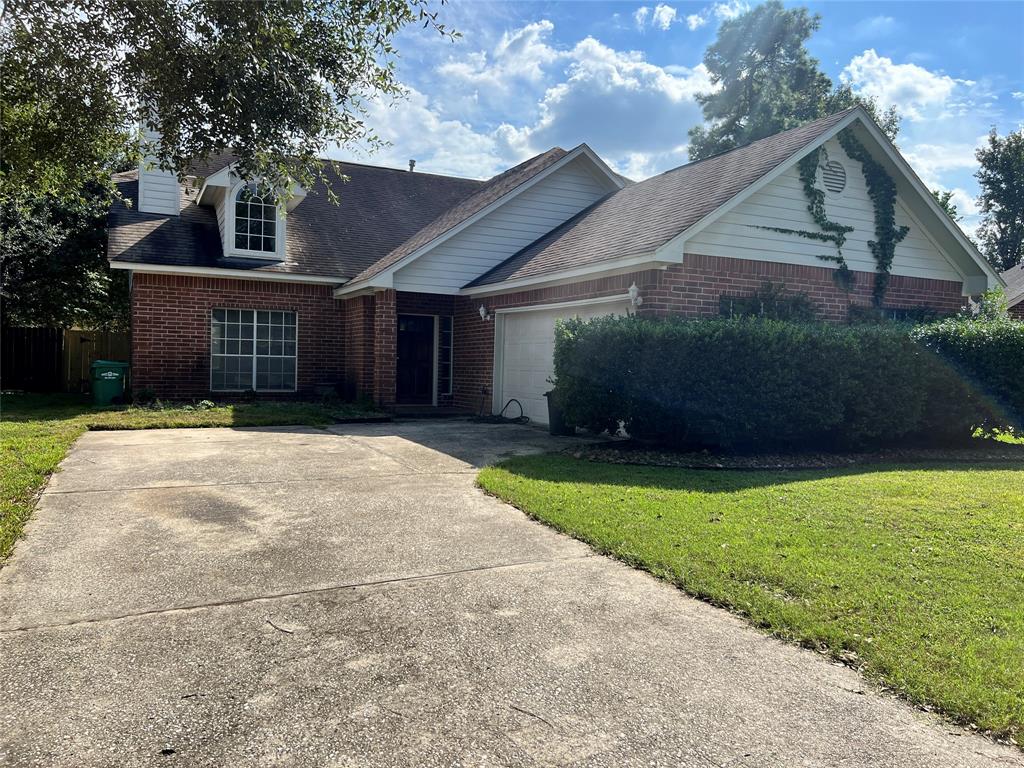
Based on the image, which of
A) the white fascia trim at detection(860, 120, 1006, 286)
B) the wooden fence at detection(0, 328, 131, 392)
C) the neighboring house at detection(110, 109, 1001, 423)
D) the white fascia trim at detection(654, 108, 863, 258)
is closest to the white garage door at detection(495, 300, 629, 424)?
the neighboring house at detection(110, 109, 1001, 423)

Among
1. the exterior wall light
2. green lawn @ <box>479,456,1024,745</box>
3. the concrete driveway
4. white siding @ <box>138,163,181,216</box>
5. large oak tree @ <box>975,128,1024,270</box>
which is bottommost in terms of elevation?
the concrete driveway

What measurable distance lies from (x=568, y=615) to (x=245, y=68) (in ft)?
18.9

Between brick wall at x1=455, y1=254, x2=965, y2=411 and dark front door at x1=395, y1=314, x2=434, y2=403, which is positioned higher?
brick wall at x1=455, y1=254, x2=965, y2=411

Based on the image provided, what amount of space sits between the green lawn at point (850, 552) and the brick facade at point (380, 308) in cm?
391

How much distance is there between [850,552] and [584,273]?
7.32 metres

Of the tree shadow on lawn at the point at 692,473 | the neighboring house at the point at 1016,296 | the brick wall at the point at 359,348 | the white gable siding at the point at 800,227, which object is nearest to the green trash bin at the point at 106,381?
the brick wall at the point at 359,348

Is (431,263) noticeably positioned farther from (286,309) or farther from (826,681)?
(826,681)

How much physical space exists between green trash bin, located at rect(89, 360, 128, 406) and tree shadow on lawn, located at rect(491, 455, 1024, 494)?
1001 centimetres

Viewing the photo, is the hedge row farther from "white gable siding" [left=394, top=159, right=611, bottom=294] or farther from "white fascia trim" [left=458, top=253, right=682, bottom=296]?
"white gable siding" [left=394, top=159, right=611, bottom=294]

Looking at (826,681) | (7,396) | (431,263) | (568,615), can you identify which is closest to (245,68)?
(568,615)

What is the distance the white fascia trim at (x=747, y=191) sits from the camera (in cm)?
1020

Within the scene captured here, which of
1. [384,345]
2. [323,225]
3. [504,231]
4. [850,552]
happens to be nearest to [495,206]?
[504,231]

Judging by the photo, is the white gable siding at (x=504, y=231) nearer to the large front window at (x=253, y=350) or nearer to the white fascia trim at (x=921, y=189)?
the large front window at (x=253, y=350)

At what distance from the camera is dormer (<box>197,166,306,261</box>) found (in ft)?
50.1
